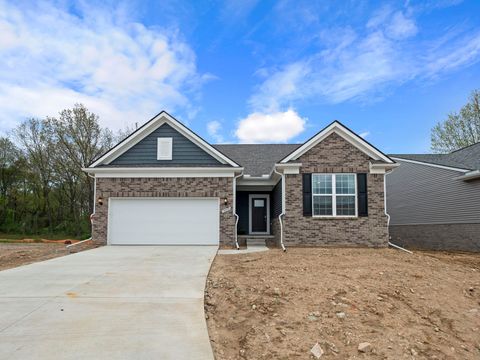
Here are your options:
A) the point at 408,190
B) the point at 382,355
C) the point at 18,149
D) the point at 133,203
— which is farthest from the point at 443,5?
the point at 18,149

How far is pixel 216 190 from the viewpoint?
1344cm

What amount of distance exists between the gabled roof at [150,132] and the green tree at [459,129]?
20.5 m

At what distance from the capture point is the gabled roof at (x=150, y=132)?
44.9 ft

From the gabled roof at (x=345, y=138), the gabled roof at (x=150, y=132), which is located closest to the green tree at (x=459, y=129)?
the gabled roof at (x=345, y=138)

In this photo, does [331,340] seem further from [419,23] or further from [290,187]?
[419,23]

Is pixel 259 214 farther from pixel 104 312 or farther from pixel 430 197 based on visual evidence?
pixel 104 312

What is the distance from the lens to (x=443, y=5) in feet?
37.1

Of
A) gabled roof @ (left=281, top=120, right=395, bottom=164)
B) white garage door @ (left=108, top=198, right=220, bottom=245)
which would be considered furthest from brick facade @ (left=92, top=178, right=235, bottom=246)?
gabled roof @ (left=281, top=120, right=395, bottom=164)

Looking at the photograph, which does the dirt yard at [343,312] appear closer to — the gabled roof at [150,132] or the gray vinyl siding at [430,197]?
the gabled roof at [150,132]

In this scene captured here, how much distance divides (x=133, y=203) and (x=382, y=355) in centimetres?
1128

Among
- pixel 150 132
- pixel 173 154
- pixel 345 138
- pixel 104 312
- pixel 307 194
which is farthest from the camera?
pixel 150 132

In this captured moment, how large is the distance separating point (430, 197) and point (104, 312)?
50.9 feet

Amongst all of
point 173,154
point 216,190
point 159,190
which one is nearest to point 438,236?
point 216,190

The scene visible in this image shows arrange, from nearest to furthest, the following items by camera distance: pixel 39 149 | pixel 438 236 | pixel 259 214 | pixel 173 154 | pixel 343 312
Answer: pixel 343 312 → pixel 173 154 → pixel 438 236 → pixel 259 214 → pixel 39 149
